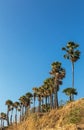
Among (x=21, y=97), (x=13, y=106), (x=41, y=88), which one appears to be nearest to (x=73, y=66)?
(x=41, y=88)

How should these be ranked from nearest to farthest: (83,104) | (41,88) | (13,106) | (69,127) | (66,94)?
(69,127)
(83,104)
(66,94)
(41,88)
(13,106)

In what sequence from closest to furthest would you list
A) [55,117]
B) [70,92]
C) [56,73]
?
[55,117] < [70,92] < [56,73]

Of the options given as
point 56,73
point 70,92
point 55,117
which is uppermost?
point 56,73

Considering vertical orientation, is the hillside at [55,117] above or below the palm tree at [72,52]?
below

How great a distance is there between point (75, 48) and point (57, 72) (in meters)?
8.59

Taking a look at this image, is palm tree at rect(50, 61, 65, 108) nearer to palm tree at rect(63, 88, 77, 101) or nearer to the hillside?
palm tree at rect(63, 88, 77, 101)

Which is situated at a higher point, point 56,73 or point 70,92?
point 56,73

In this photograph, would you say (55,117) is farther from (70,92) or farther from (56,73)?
(56,73)

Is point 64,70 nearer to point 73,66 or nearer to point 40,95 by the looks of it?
point 73,66

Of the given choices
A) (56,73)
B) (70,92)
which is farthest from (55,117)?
(56,73)

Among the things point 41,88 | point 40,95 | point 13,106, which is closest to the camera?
point 41,88

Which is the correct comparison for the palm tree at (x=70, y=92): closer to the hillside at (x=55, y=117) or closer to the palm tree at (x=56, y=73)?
the palm tree at (x=56, y=73)

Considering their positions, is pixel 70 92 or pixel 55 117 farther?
pixel 70 92

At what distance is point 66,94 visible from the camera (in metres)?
79.6
